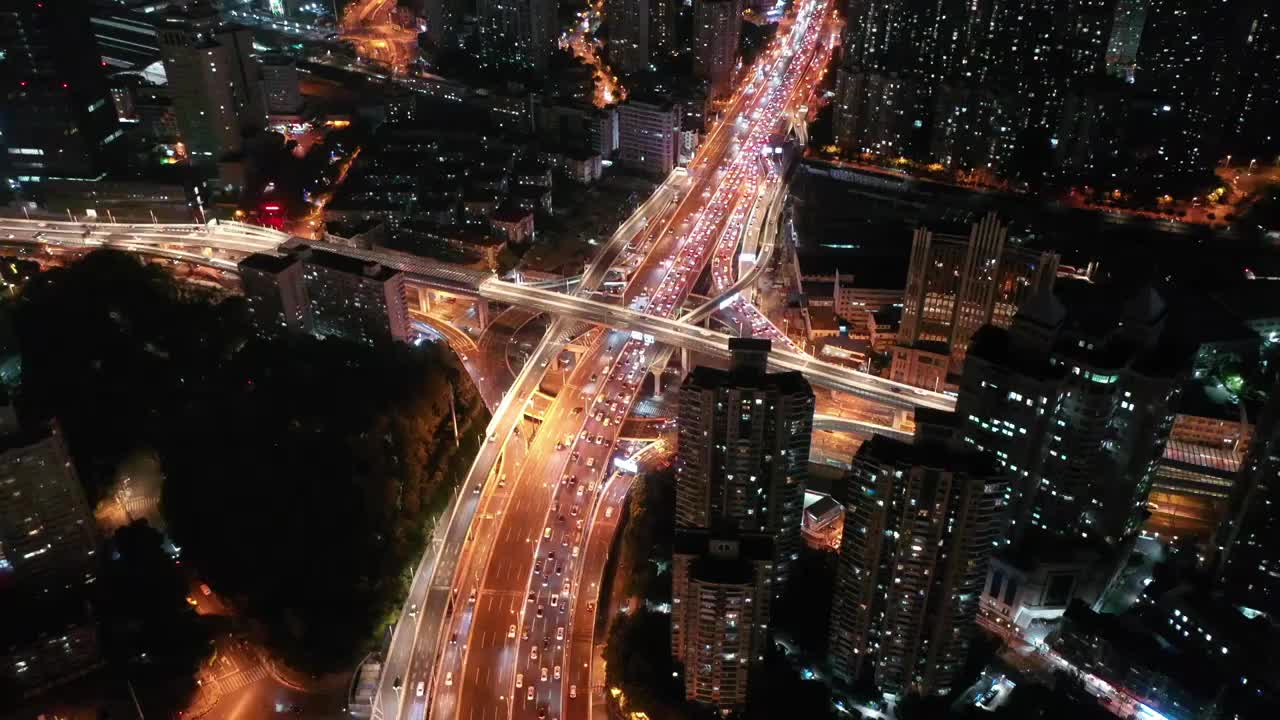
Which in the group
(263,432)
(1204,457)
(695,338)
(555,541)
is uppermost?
(695,338)

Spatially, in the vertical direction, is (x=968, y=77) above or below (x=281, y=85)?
above

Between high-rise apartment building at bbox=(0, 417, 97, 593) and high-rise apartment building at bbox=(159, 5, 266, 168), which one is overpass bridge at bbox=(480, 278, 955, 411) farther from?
high-rise apartment building at bbox=(159, 5, 266, 168)

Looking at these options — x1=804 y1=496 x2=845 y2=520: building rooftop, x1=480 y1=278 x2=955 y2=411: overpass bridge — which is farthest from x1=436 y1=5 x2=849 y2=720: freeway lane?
x1=804 y1=496 x2=845 y2=520: building rooftop

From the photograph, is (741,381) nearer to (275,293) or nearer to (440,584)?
(440,584)

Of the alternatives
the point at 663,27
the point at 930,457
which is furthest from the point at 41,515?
the point at 663,27

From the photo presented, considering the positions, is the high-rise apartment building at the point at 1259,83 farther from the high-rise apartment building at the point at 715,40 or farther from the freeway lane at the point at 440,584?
the freeway lane at the point at 440,584

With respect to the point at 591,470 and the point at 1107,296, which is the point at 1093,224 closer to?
the point at 1107,296

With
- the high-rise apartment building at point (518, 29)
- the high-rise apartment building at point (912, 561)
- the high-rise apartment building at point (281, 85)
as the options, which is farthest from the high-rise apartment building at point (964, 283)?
the high-rise apartment building at point (281, 85)

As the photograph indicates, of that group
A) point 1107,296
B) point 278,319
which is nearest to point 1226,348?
point 1107,296
